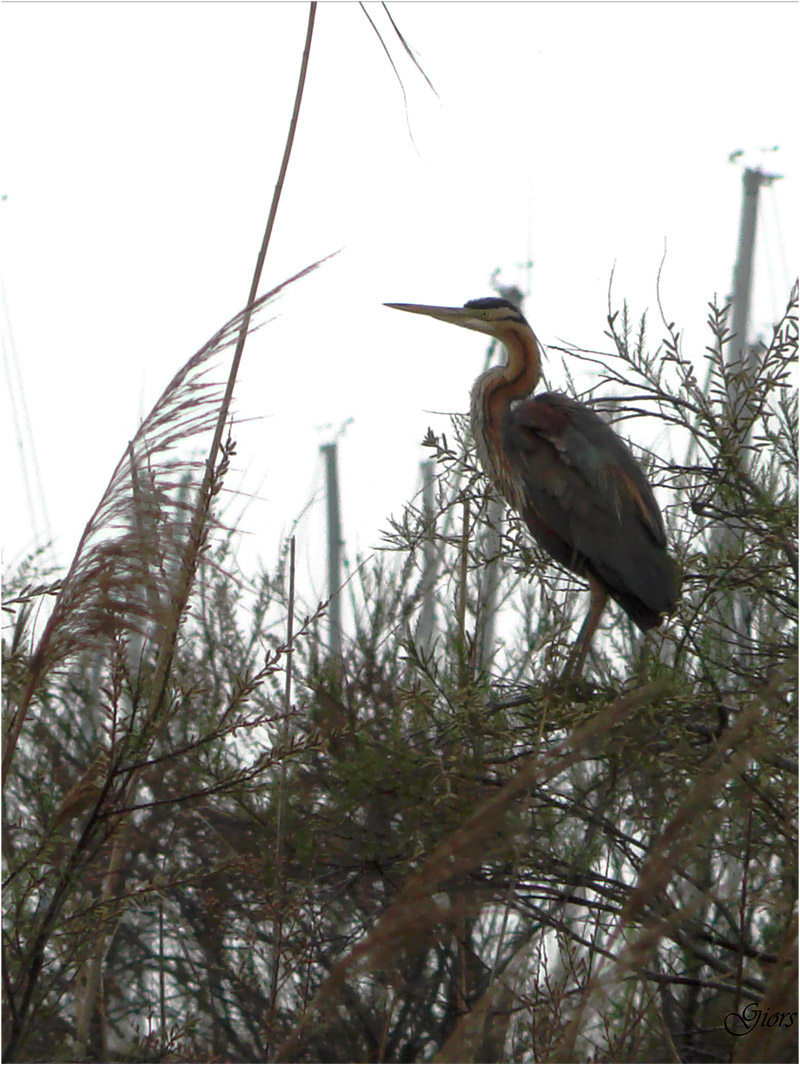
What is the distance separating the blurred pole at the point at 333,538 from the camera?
3646 millimetres

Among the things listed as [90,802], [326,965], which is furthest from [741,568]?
[90,802]

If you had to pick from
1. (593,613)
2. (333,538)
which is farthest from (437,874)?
(333,538)

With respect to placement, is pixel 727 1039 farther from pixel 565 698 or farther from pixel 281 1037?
pixel 281 1037

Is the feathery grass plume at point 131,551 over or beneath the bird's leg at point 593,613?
beneath

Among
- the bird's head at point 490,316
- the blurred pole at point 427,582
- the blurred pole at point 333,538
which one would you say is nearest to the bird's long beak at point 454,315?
the bird's head at point 490,316

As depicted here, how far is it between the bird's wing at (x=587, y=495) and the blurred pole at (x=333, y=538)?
28.4 inches

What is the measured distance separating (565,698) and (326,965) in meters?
Result: 0.82

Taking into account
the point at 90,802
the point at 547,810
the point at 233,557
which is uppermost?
the point at 233,557

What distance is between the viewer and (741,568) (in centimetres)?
237

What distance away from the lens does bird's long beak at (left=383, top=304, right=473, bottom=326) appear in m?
3.71
